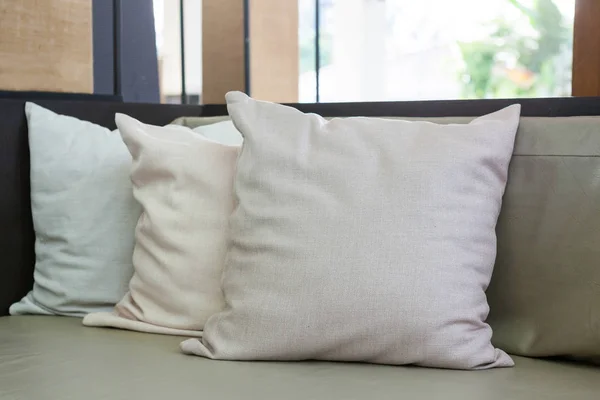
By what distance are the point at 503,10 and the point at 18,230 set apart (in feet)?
15.3

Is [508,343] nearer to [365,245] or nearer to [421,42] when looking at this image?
[365,245]

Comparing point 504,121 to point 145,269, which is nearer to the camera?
point 504,121

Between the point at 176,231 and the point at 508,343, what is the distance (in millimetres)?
567

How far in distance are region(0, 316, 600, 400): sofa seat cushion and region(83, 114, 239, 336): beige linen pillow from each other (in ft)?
0.31

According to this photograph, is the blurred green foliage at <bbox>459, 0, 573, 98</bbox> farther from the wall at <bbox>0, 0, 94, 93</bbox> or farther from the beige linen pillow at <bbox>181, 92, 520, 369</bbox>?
the beige linen pillow at <bbox>181, 92, 520, 369</bbox>

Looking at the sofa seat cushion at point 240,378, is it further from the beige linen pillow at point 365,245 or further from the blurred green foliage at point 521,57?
the blurred green foliage at point 521,57

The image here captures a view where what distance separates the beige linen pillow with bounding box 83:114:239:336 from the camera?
122cm

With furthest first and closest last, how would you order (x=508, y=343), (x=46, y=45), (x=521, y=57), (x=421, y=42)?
(x=521, y=57) → (x=421, y=42) → (x=46, y=45) → (x=508, y=343)

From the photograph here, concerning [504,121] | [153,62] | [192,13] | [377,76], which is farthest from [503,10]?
[504,121]

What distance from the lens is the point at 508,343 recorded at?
3.77ft

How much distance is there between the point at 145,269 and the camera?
128 cm

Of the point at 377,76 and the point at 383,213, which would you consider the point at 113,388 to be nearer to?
the point at 383,213

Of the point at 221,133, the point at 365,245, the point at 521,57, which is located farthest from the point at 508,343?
the point at 521,57

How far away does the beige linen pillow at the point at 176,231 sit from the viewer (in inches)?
48.1
